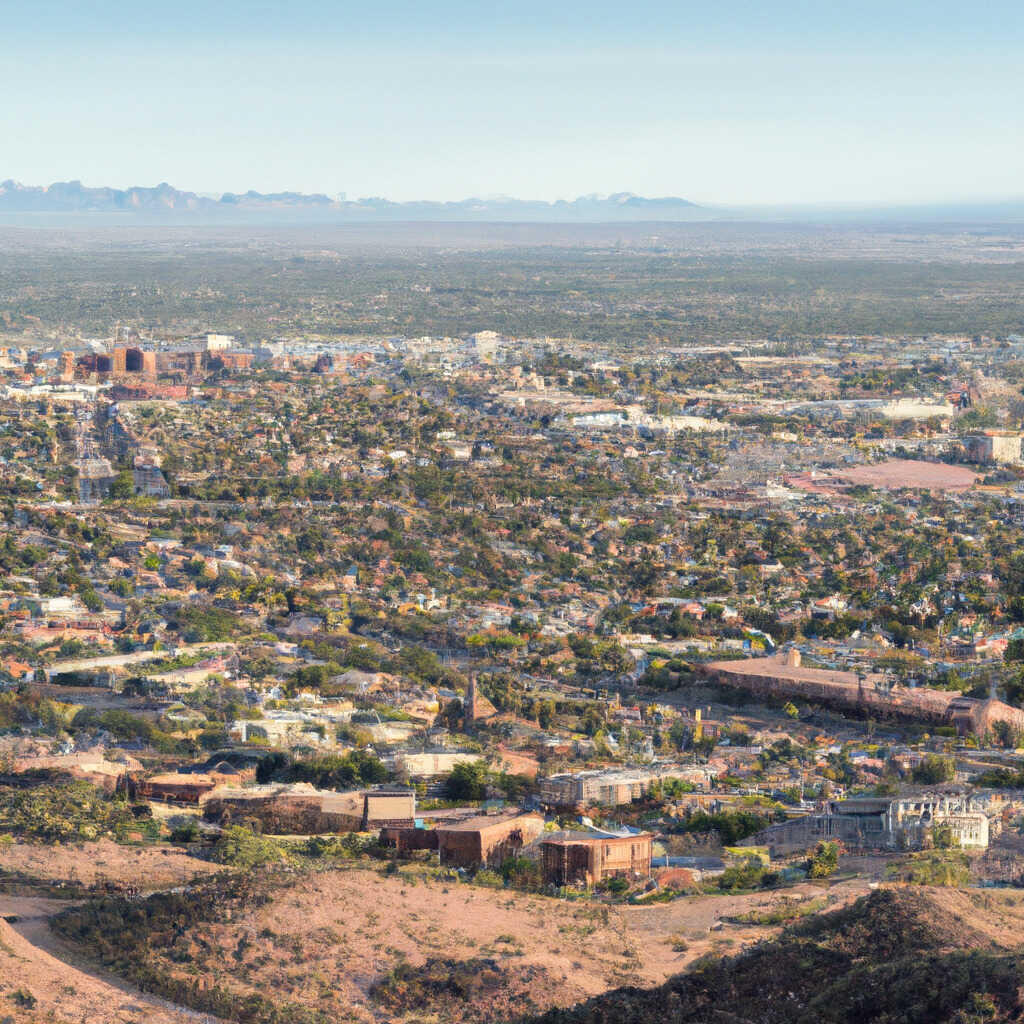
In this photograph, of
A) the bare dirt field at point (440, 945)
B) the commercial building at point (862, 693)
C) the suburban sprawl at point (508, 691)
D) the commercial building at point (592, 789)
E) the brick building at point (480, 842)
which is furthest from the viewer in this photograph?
the commercial building at point (862, 693)

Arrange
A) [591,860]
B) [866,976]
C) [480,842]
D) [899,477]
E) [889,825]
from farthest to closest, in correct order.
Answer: [899,477], [889,825], [480,842], [591,860], [866,976]

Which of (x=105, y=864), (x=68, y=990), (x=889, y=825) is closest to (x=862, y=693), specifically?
(x=889, y=825)

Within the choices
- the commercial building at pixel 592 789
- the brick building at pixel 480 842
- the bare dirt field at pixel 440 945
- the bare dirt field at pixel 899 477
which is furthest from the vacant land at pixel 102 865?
the bare dirt field at pixel 899 477

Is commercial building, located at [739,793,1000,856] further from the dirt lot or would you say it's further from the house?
the dirt lot

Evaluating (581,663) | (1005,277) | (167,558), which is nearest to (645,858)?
(581,663)

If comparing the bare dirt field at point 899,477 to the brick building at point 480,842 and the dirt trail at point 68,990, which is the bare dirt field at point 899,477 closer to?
the brick building at point 480,842

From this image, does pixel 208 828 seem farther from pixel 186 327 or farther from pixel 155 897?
pixel 186 327

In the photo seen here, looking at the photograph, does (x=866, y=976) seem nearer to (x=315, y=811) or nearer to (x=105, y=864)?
(x=105, y=864)
